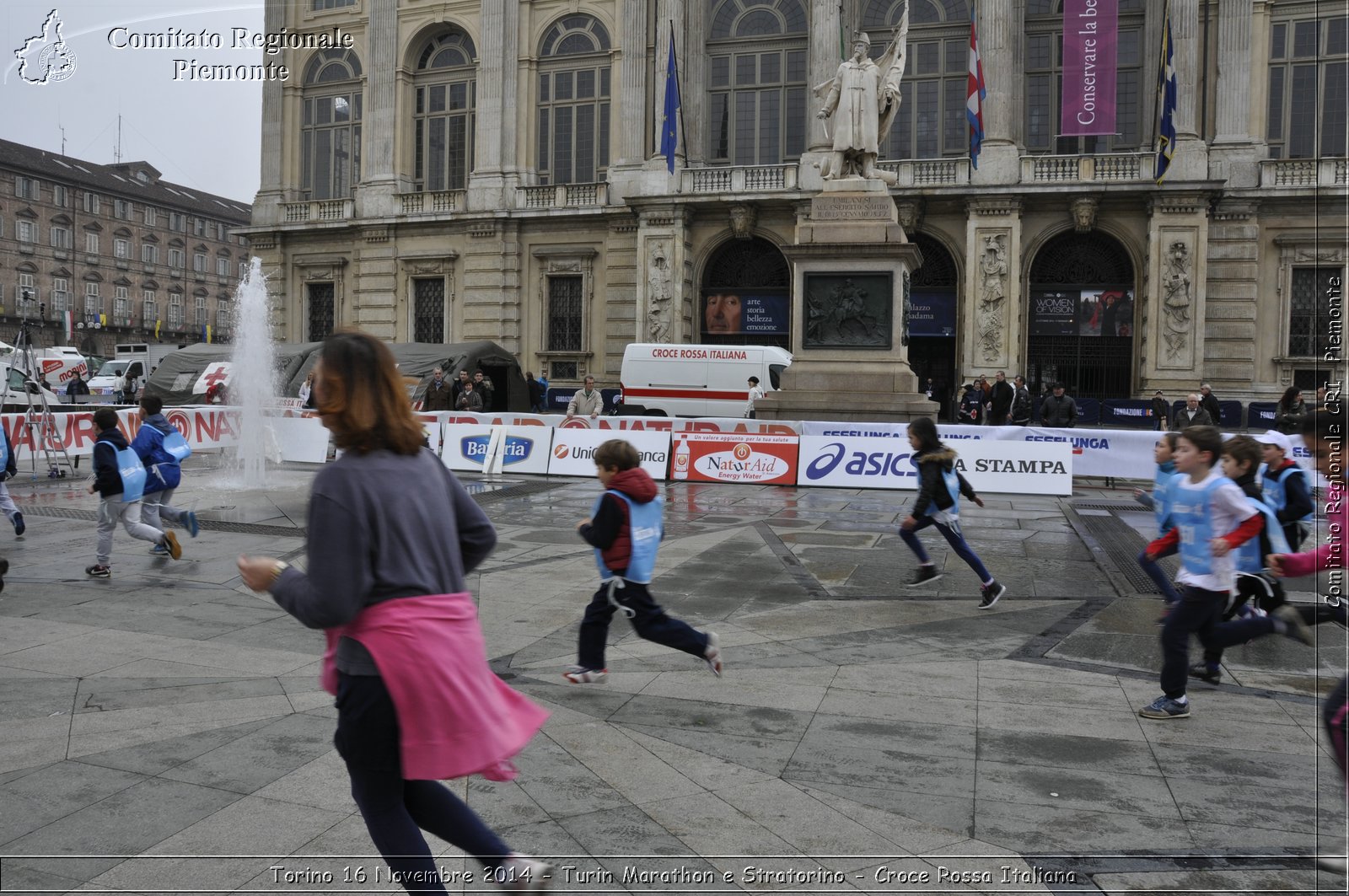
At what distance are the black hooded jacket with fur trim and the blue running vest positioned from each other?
12.8ft

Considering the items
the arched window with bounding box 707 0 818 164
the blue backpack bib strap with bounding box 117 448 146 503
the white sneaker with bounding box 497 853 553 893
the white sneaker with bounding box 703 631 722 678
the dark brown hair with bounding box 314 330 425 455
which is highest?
the arched window with bounding box 707 0 818 164

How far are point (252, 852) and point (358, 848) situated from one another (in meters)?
0.40

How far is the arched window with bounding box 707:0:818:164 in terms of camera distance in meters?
34.4

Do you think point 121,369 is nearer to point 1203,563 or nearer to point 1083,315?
point 1083,315

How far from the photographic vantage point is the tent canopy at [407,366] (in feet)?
102

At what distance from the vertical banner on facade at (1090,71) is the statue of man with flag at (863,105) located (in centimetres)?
1117

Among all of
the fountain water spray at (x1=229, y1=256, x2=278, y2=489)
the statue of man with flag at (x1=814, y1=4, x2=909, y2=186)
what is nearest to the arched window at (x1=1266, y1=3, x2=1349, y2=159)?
the statue of man with flag at (x1=814, y1=4, x2=909, y2=186)

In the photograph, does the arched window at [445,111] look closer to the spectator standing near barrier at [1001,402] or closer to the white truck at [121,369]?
the white truck at [121,369]

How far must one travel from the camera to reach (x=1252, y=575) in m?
7.39

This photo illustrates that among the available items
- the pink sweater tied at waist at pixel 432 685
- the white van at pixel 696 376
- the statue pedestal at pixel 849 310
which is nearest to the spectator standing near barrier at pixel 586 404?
the statue pedestal at pixel 849 310

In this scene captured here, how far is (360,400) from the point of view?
3139 mm

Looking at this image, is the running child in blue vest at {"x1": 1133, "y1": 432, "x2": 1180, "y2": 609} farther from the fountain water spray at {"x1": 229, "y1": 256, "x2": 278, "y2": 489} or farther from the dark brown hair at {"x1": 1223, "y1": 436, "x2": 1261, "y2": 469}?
the fountain water spray at {"x1": 229, "y1": 256, "x2": 278, "y2": 489}

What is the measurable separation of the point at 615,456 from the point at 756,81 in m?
30.9

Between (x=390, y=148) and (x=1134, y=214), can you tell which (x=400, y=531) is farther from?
(x=390, y=148)
